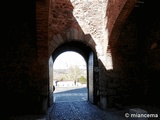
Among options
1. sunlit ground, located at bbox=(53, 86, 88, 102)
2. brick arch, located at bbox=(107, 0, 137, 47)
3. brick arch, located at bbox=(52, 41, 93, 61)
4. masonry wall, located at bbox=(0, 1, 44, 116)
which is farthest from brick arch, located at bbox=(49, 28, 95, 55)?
sunlit ground, located at bbox=(53, 86, 88, 102)

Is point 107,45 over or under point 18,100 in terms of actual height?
over

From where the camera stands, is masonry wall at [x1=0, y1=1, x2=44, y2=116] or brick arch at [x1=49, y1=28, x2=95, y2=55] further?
brick arch at [x1=49, y1=28, x2=95, y2=55]

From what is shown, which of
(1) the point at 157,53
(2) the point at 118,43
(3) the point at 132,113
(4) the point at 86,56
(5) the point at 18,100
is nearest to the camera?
(3) the point at 132,113

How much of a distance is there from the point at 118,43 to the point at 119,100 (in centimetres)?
198

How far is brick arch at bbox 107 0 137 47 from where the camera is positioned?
5398 millimetres

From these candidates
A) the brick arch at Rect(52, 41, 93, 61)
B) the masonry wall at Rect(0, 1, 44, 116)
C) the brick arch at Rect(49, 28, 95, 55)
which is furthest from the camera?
the brick arch at Rect(52, 41, 93, 61)

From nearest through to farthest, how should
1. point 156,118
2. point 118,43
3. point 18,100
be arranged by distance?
point 156,118, point 18,100, point 118,43

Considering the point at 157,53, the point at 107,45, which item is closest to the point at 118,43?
the point at 107,45

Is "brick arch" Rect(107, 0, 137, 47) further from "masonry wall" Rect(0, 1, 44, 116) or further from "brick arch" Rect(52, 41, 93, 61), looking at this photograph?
"brick arch" Rect(52, 41, 93, 61)

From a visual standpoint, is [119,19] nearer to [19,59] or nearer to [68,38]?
[68,38]

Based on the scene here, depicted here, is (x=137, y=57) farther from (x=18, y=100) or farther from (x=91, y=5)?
(x=18, y=100)

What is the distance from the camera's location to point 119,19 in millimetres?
6039

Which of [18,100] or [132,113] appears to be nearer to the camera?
[132,113]

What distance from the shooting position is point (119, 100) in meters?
7.16
